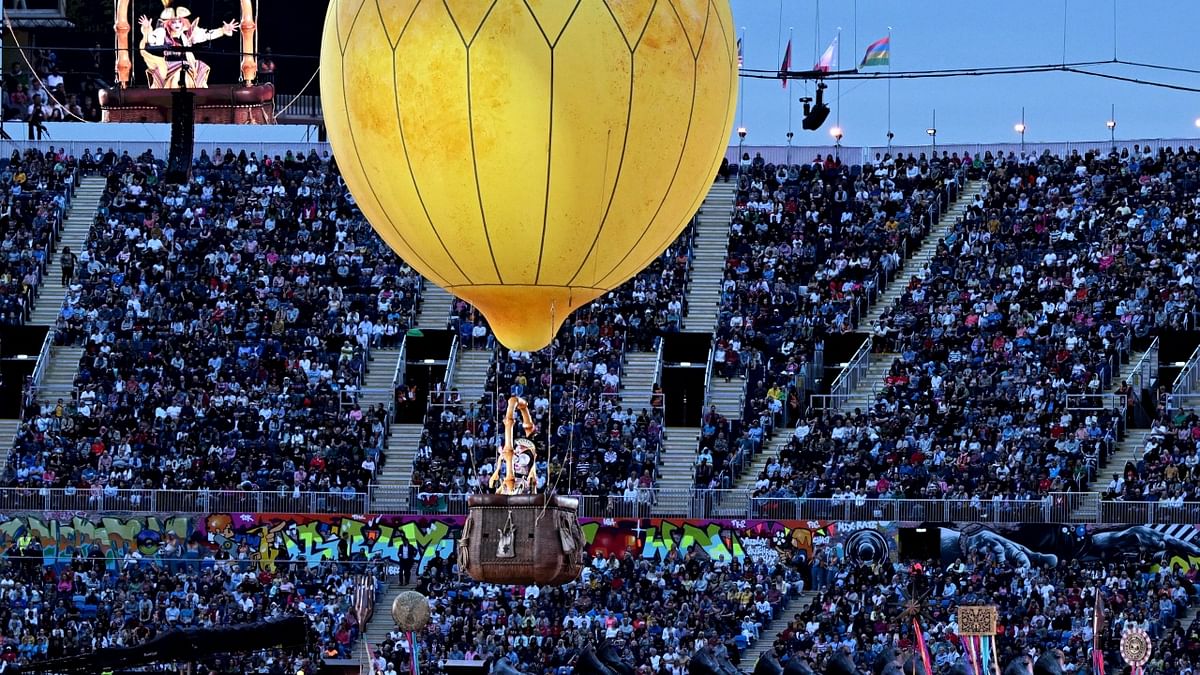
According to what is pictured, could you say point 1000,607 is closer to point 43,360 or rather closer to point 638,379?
point 638,379

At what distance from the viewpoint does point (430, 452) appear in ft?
126

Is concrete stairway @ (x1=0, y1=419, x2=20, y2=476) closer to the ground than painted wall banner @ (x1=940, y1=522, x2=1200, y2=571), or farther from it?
farther from it

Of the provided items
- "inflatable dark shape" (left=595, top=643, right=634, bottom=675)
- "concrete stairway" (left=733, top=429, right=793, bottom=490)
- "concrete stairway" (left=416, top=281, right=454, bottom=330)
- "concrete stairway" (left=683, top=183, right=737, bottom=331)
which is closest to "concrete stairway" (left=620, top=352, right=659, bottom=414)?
"concrete stairway" (left=683, top=183, right=737, bottom=331)

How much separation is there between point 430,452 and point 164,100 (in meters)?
10.6

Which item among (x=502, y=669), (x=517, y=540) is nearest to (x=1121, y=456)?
(x=502, y=669)

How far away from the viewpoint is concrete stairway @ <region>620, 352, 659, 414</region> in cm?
4053

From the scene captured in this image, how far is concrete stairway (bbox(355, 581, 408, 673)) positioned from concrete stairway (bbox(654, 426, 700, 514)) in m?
4.21

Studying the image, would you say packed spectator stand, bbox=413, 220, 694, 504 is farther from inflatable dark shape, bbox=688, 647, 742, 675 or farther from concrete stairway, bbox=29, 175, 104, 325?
inflatable dark shape, bbox=688, 647, 742, 675

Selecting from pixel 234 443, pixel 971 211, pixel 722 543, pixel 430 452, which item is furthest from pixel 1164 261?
pixel 234 443

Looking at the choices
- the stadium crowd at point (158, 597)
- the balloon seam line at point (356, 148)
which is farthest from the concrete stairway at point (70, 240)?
the balloon seam line at point (356, 148)

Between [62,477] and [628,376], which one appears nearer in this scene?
[62,477]

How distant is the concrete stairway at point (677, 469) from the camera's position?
36.6m

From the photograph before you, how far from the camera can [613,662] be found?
25844 millimetres

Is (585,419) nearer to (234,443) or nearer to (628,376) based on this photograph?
(628,376)
